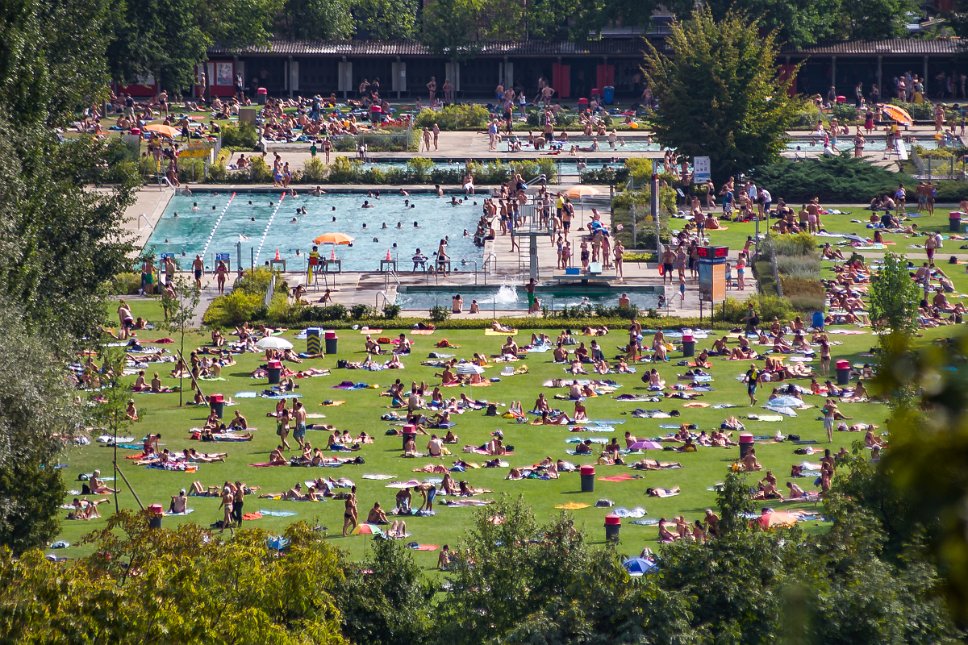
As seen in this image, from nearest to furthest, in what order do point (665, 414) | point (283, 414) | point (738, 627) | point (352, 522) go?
point (738, 627), point (352, 522), point (283, 414), point (665, 414)

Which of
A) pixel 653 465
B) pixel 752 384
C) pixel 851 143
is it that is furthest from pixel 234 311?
pixel 851 143

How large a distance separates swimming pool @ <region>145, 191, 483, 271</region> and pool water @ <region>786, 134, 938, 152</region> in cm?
1809

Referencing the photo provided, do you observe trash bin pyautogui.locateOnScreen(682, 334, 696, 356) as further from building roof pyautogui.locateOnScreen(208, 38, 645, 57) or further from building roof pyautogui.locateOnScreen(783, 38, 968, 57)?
building roof pyautogui.locateOnScreen(208, 38, 645, 57)

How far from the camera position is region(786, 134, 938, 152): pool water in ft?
238

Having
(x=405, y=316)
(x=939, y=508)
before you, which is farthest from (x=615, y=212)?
(x=939, y=508)

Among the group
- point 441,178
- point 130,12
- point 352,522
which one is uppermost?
point 130,12

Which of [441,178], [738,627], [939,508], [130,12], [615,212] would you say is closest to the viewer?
[939,508]

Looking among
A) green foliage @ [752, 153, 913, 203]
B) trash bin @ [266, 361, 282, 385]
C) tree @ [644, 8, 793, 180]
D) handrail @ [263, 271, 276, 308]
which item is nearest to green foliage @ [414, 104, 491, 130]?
tree @ [644, 8, 793, 180]

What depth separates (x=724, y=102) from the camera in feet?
204

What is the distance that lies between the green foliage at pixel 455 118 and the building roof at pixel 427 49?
6.45 metres

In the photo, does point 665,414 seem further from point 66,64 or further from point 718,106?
point 718,106

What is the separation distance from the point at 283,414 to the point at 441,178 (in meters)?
34.8

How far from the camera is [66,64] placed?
114 feet

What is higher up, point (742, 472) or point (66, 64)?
point (66, 64)
